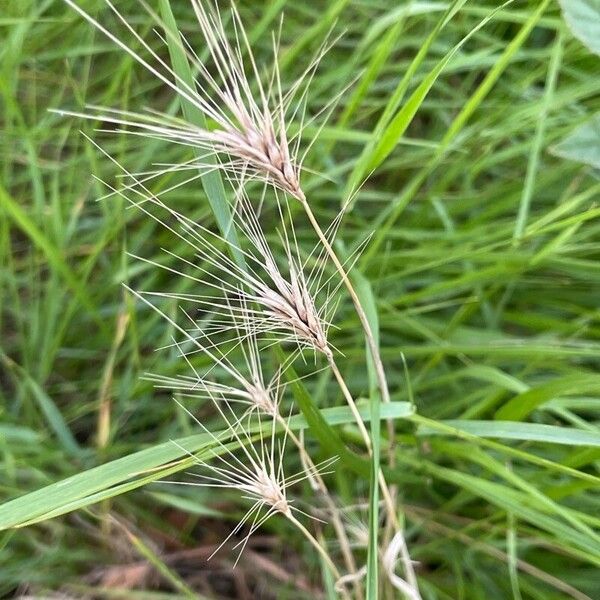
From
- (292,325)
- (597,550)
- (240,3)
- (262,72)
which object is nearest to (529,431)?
(597,550)

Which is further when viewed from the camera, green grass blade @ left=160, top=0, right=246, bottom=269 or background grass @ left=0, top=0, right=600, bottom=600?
background grass @ left=0, top=0, right=600, bottom=600

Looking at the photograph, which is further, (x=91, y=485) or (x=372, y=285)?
(x=372, y=285)

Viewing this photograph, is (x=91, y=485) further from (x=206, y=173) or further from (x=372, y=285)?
(x=372, y=285)


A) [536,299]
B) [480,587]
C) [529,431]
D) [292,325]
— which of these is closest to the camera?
[292,325]

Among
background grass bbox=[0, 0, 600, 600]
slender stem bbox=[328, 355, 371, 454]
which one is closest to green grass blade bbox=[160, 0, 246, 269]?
slender stem bbox=[328, 355, 371, 454]

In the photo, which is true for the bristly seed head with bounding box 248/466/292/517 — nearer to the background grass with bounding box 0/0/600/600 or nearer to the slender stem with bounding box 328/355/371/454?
the slender stem with bounding box 328/355/371/454

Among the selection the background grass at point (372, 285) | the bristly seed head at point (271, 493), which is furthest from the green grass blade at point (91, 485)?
the background grass at point (372, 285)

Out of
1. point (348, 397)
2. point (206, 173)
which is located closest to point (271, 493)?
point (348, 397)

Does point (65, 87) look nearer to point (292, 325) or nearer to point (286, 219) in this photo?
point (286, 219)
